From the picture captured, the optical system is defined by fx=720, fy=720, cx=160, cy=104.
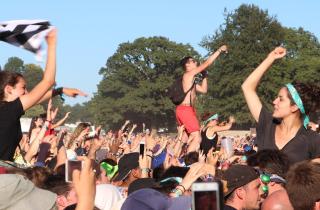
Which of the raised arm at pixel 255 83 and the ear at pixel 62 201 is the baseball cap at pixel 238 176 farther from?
the raised arm at pixel 255 83

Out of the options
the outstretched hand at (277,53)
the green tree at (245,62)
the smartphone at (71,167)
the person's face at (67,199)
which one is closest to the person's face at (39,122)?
the outstretched hand at (277,53)

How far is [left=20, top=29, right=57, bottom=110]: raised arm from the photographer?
5.66m

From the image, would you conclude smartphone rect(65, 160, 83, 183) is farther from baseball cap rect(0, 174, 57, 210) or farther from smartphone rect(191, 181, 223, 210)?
smartphone rect(191, 181, 223, 210)

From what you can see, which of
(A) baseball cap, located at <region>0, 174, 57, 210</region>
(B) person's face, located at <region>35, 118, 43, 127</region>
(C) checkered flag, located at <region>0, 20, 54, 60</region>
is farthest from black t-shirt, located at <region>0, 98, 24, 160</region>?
(B) person's face, located at <region>35, 118, 43, 127</region>

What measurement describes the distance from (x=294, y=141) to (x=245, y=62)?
76428mm

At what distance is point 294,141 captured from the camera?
233 inches

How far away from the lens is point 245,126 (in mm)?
81062

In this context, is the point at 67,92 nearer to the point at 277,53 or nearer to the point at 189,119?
the point at 277,53

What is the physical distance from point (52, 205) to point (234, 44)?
8205 cm

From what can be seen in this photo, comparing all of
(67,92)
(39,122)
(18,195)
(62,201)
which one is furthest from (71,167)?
(39,122)

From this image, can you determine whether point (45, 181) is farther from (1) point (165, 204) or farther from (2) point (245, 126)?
(2) point (245, 126)

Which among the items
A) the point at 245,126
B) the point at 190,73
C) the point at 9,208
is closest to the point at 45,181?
the point at 9,208

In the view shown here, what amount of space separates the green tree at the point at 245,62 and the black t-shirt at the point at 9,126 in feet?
239

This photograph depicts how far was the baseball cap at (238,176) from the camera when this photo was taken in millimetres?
4625
